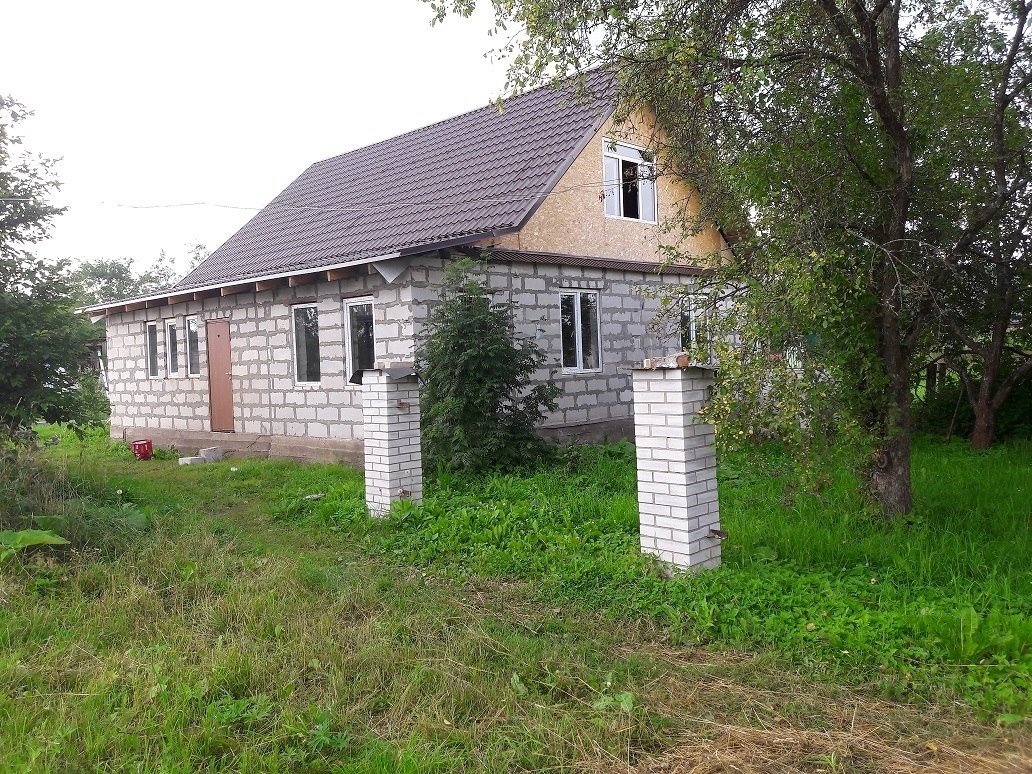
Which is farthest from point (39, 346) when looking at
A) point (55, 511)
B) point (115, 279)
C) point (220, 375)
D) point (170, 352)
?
point (115, 279)

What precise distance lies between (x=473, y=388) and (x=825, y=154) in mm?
4580

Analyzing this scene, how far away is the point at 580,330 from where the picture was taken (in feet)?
39.8

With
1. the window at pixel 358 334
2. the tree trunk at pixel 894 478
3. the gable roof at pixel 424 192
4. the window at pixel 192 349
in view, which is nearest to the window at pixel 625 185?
the gable roof at pixel 424 192

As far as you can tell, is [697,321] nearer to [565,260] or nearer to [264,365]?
[565,260]

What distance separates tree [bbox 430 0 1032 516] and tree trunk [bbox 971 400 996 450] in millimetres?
4035

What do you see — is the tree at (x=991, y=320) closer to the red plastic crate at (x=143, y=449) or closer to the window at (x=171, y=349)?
the red plastic crate at (x=143, y=449)

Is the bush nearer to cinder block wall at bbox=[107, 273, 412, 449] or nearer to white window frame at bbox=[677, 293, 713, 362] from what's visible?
white window frame at bbox=[677, 293, 713, 362]

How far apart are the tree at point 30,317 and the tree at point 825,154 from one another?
19.6ft

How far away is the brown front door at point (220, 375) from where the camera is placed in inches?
528

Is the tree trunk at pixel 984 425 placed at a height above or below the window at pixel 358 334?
below

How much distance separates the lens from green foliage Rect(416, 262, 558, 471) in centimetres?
897

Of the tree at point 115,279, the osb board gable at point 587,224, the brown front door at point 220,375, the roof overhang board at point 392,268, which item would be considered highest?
the tree at point 115,279

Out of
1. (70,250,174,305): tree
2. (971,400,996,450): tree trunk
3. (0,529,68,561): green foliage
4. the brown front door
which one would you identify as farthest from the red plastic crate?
(70,250,174,305): tree

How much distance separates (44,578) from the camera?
5539 millimetres
